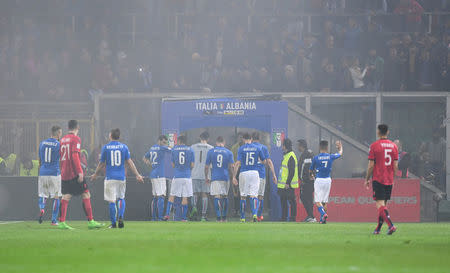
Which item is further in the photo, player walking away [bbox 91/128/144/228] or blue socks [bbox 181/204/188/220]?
blue socks [bbox 181/204/188/220]

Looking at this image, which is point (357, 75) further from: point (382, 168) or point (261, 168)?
point (382, 168)

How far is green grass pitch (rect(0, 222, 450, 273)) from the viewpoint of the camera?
29.4 feet

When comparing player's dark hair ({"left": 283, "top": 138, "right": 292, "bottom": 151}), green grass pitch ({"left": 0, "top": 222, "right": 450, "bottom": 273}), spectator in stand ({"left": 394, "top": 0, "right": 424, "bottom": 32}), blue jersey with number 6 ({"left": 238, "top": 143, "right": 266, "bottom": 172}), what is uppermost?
spectator in stand ({"left": 394, "top": 0, "right": 424, "bottom": 32})

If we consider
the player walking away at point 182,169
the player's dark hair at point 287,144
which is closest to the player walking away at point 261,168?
the player's dark hair at point 287,144

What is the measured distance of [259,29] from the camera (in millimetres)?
29625

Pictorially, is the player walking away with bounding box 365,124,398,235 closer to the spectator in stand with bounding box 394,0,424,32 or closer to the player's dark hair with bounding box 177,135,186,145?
the player's dark hair with bounding box 177,135,186,145

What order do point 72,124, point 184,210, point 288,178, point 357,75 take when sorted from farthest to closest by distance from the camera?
point 357,75 < point 288,178 < point 184,210 < point 72,124

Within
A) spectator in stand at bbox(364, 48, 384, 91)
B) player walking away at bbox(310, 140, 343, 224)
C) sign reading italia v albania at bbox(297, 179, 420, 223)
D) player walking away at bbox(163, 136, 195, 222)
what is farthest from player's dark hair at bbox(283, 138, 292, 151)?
spectator in stand at bbox(364, 48, 384, 91)

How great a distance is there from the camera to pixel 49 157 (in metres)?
18.4

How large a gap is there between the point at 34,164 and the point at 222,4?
10.5 metres

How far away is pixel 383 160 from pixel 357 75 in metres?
13.4

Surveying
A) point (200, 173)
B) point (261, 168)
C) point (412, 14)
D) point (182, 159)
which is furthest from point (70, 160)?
point (412, 14)

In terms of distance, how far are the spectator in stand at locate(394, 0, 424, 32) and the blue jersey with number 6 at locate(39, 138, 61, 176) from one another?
16.0 metres

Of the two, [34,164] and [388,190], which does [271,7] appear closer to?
[34,164]
